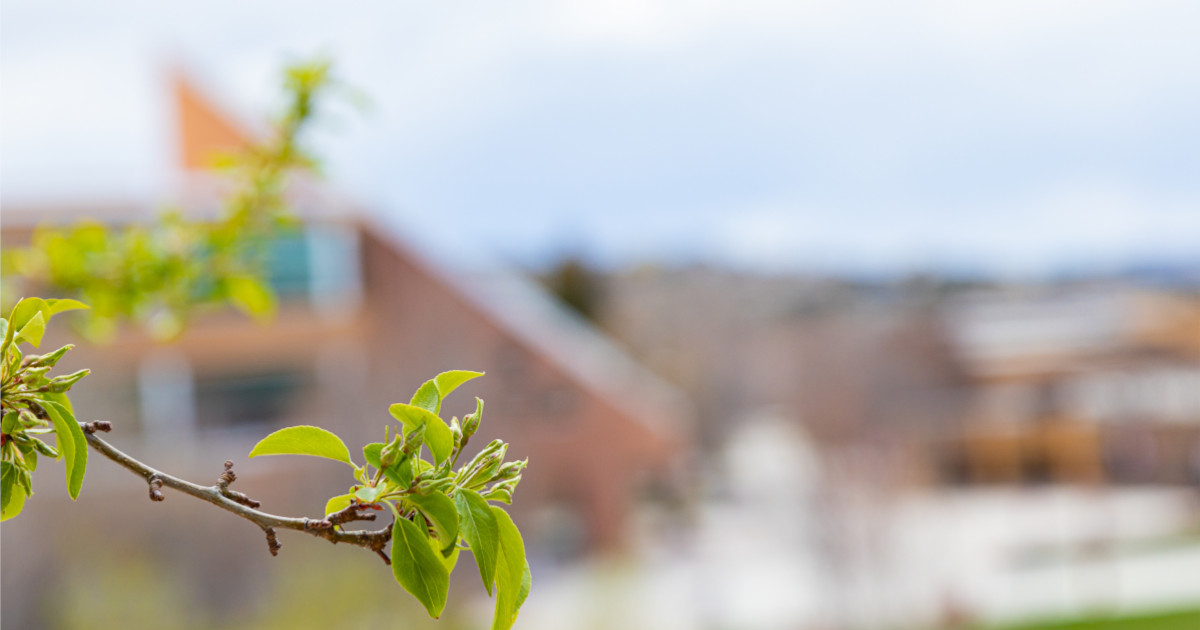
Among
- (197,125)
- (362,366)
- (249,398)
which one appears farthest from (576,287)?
(249,398)

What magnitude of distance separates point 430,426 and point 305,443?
4 cm

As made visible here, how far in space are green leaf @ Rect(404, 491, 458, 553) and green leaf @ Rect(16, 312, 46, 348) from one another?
154 mm

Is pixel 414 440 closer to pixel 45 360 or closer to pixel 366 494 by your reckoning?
pixel 366 494

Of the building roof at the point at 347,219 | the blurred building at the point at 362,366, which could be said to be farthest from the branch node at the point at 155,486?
the building roof at the point at 347,219

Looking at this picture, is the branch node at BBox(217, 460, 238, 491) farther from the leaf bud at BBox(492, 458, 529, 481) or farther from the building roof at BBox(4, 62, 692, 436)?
the building roof at BBox(4, 62, 692, 436)

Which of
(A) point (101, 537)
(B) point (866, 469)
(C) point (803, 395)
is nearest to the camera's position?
(A) point (101, 537)

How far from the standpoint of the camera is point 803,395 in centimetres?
1575

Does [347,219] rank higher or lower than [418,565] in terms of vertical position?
higher

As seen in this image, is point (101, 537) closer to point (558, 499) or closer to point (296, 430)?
point (558, 499)

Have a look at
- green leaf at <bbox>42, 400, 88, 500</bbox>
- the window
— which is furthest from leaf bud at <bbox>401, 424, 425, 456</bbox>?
the window

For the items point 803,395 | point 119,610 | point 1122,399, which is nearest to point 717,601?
point 119,610

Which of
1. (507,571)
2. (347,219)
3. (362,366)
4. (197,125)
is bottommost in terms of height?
(507,571)

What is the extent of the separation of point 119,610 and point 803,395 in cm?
1119

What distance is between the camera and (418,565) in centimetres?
36
